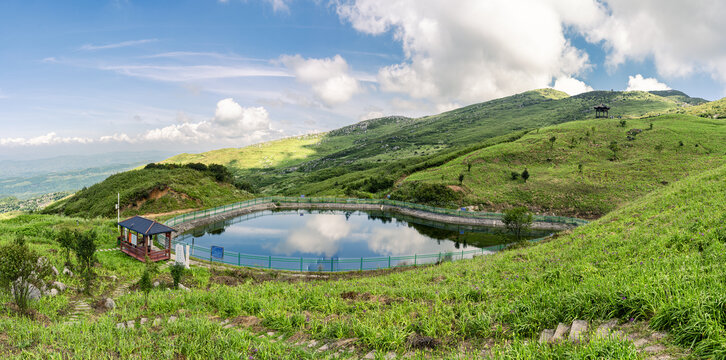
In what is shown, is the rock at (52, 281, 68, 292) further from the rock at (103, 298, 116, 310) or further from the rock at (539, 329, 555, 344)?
the rock at (539, 329, 555, 344)

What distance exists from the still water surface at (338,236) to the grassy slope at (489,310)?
1897 cm

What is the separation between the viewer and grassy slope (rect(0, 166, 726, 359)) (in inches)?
183

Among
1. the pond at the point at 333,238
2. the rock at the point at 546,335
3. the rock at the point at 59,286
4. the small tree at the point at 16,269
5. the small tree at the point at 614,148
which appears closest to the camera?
the rock at the point at 546,335

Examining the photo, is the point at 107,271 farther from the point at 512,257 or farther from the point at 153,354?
the point at 512,257

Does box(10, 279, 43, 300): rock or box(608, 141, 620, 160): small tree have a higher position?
box(608, 141, 620, 160): small tree

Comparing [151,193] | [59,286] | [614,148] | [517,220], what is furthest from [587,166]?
[151,193]

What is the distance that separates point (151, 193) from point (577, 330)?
55.4 metres

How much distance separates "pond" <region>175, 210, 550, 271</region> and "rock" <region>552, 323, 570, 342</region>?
19.0 m

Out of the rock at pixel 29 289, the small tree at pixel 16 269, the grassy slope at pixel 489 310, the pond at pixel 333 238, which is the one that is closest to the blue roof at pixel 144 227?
the pond at pixel 333 238

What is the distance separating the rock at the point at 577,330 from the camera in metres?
4.83

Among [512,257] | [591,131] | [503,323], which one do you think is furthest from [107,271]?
[591,131]

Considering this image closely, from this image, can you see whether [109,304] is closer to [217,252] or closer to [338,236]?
[217,252]

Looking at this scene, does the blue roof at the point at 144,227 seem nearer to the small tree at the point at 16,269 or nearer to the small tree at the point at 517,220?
the small tree at the point at 16,269

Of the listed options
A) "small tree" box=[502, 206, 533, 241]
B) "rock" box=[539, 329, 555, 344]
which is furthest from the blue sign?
"small tree" box=[502, 206, 533, 241]
